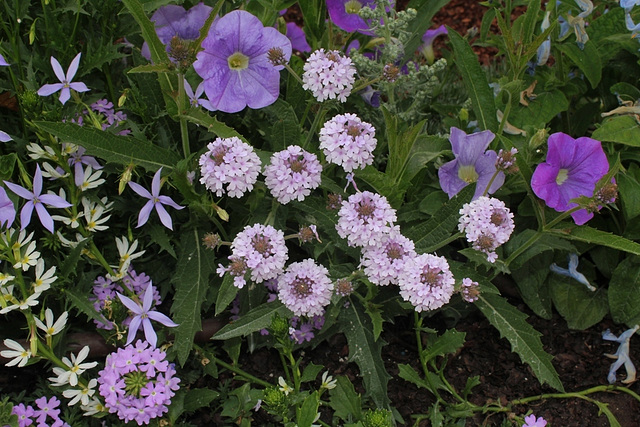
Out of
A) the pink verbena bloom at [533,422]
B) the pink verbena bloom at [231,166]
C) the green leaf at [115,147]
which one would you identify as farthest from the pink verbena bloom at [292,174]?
the pink verbena bloom at [533,422]

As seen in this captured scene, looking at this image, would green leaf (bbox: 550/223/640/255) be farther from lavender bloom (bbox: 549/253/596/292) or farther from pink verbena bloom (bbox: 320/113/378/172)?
pink verbena bloom (bbox: 320/113/378/172)

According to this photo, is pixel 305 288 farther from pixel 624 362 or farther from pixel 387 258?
pixel 624 362

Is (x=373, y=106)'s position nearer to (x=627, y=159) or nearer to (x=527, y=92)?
(x=527, y=92)

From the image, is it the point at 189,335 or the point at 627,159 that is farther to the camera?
the point at 627,159

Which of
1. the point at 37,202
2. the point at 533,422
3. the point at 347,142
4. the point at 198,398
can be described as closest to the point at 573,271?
the point at 533,422

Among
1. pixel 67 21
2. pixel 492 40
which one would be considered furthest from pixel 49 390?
pixel 492 40

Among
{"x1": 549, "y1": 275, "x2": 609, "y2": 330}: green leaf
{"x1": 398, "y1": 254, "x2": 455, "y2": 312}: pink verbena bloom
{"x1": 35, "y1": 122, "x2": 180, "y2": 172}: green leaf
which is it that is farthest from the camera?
{"x1": 549, "y1": 275, "x2": 609, "y2": 330}: green leaf

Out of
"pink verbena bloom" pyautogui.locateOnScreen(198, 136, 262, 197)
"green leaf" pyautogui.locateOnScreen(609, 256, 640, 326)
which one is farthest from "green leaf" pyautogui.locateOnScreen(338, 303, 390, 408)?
"green leaf" pyautogui.locateOnScreen(609, 256, 640, 326)
